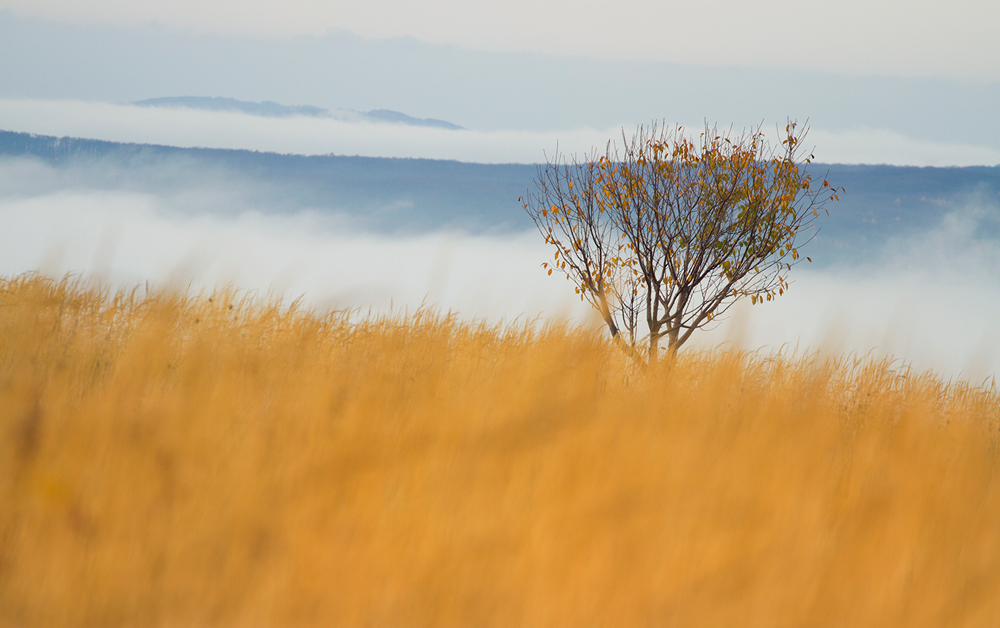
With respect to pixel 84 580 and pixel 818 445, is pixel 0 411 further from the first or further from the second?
pixel 818 445

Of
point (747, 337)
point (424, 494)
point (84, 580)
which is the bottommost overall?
point (84, 580)

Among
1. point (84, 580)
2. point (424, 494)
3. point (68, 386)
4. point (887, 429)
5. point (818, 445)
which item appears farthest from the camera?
point (887, 429)

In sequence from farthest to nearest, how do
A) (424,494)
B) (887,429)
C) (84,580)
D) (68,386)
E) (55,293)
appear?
(55,293), (887,429), (68,386), (424,494), (84,580)

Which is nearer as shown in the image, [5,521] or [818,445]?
[5,521]

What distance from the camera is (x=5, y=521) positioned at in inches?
101

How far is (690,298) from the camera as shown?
877cm

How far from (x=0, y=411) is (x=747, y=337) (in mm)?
3582

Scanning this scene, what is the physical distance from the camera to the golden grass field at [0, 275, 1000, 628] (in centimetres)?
253

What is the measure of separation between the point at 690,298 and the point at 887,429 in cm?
537

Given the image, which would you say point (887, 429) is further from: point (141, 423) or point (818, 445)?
point (141, 423)

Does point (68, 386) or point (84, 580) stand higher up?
point (68, 386)

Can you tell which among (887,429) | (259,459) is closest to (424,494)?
(259,459)

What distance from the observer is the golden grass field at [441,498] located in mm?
2533

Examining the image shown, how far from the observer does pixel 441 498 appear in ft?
8.95
